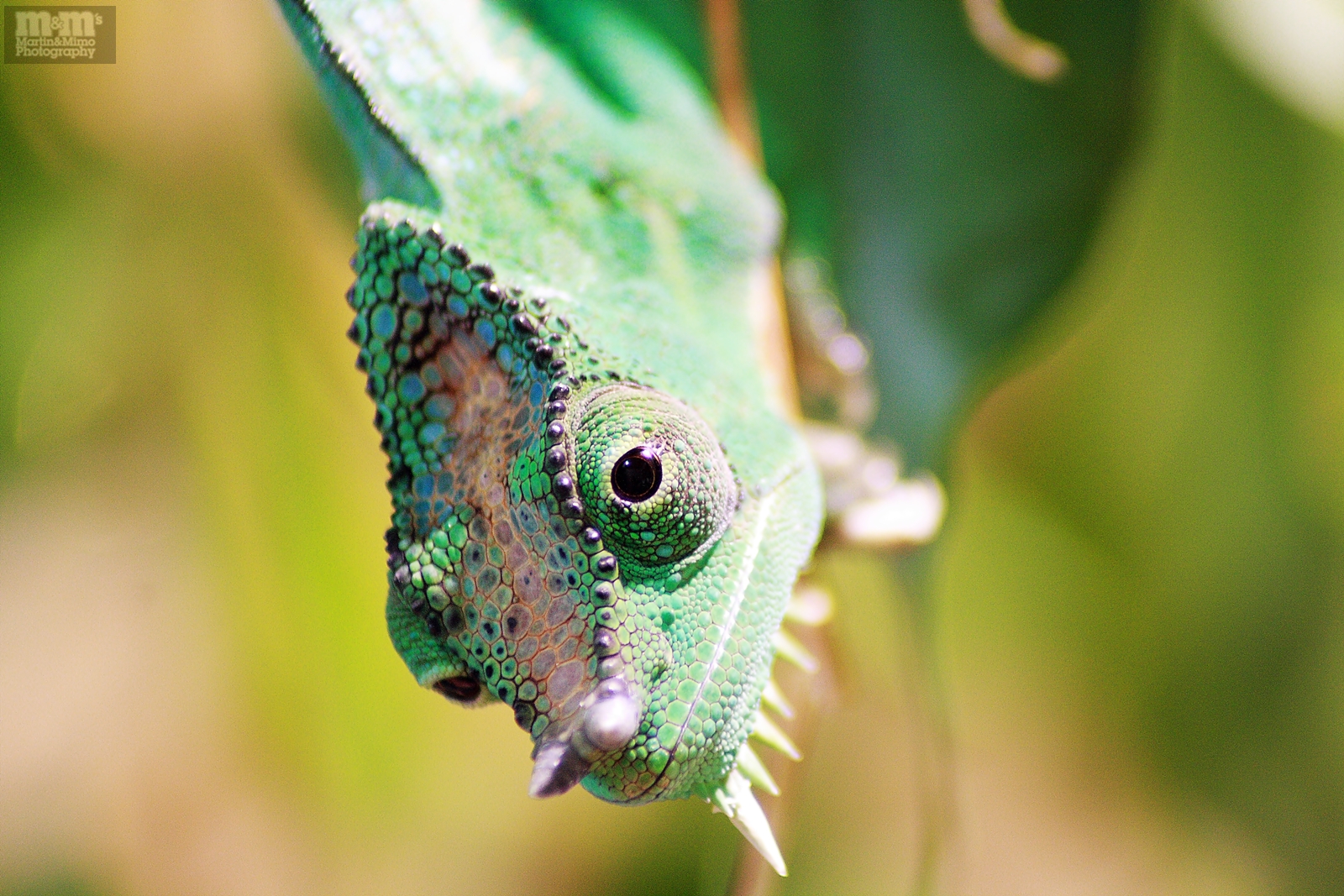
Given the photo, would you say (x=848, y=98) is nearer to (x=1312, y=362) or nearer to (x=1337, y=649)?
(x=1312, y=362)

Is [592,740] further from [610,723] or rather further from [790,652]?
[790,652]

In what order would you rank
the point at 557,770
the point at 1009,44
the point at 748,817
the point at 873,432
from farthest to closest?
the point at 873,432 → the point at 1009,44 → the point at 748,817 → the point at 557,770

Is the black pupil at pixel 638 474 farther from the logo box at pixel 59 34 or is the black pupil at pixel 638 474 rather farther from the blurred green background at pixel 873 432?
the logo box at pixel 59 34

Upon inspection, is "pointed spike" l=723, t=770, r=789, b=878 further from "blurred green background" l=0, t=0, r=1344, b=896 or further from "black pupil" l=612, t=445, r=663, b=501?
"blurred green background" l=0, t=0, r=1344, b=896

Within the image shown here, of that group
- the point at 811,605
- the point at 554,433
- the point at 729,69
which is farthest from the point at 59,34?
the point at 811,605

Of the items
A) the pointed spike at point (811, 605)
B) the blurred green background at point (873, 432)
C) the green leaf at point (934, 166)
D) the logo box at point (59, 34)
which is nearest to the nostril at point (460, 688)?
the pointed spike at point (811, 605)

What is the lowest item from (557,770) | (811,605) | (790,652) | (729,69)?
(811,605)
